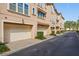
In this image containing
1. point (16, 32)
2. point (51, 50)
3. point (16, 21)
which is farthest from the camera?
point (16, 32)

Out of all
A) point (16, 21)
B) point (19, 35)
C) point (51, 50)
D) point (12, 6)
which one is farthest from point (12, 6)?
point (51, 50)

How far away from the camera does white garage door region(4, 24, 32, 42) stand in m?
20.5

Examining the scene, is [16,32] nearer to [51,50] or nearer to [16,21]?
[16,21]

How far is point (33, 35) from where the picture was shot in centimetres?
2916

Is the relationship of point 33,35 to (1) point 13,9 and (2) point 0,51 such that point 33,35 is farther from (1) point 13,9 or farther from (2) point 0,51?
(2) point 0,51

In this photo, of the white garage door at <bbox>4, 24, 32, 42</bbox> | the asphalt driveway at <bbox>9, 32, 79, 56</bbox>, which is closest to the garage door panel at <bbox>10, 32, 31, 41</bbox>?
the white garage door at <bbox>4, 24, 32, 42</bbox>

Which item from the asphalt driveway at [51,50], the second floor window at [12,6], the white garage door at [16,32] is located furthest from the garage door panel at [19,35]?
the asphalt driveway at [51,50]

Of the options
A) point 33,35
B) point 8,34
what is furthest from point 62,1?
point 33,35

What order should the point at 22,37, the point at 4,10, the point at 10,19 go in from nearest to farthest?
the point at 4,10, the point at 10,19, the point at 22,37

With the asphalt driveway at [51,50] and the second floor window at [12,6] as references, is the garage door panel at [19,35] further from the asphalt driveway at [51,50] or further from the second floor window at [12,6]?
the asphalt driveway at [51,50]

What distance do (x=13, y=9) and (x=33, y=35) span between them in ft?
29.7

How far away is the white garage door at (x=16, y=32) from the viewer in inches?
808

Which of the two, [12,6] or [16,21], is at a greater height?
[12,6]

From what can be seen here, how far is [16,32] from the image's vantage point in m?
23.3
